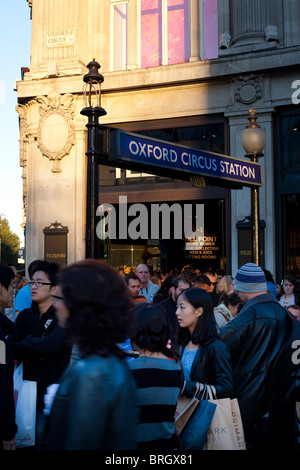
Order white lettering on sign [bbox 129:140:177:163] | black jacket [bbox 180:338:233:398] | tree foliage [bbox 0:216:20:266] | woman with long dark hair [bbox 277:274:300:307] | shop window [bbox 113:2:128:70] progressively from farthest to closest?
tree foliage [bbox 0:216:20:266] → shop window [bbox 113:2:128:70] → woman with long dark hair [bbox 277:274:300:307] → white lettering on sign [bbox 129:140:177:163] → black jacket [bbox 180:338:233:398]

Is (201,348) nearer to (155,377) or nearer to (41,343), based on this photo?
(155,377)

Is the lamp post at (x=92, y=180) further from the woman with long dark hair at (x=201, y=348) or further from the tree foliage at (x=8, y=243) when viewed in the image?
the tree foliage at (x=8, y=243)

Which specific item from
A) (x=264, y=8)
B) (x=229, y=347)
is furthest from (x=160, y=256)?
(x=229, y=347)

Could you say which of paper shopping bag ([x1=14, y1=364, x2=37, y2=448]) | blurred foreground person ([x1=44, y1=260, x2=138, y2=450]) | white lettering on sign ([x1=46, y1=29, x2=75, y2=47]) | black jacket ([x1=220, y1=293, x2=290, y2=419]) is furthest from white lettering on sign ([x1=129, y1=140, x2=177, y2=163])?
white lettering on sign ([x1=46, y1=29, x2=75, y2=47])

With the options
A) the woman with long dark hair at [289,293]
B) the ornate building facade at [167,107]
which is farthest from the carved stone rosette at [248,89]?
the woman with long dark hair at [289,293]

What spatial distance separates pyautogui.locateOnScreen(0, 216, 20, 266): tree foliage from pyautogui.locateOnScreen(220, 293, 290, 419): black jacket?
73.7 metres

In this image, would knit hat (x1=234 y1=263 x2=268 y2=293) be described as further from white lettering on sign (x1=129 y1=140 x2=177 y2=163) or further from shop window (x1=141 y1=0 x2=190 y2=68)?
shop window (x1=141 y1=0 x2=190 y2=68)

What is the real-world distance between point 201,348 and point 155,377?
34.9 inches

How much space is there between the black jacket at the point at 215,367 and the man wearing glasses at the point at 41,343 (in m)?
0.96

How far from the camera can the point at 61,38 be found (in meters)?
18.1

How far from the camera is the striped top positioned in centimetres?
290

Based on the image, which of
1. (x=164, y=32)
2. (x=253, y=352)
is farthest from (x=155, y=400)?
(x=164, y=32)

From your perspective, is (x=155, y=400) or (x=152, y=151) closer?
(x=155, y=400)

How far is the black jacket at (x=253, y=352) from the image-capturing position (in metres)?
3.82
